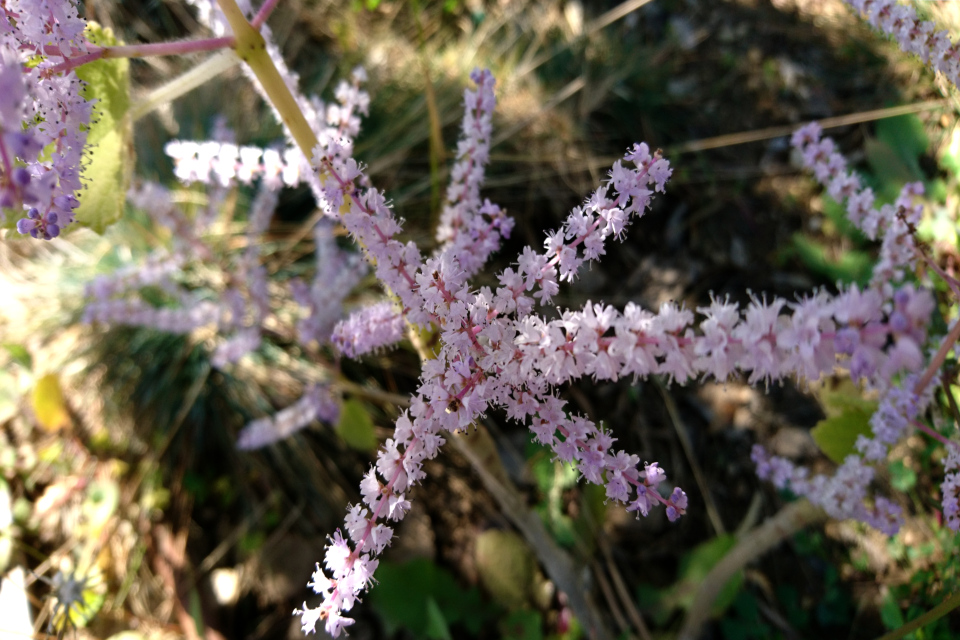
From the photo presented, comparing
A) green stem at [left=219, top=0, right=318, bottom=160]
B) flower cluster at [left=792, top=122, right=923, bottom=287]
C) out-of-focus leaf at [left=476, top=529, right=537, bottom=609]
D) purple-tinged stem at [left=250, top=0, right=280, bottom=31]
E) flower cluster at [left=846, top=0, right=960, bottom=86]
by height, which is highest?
purple-tinged stem at [left=250, top=0, right=280, bottom=31]

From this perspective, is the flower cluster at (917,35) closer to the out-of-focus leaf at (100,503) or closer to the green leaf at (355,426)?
the green leaf at (355,426)

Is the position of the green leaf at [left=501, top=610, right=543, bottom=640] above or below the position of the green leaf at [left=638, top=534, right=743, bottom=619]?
above

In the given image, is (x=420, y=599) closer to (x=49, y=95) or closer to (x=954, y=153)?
(x=49, y=95)

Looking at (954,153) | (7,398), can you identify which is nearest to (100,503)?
(7,398)

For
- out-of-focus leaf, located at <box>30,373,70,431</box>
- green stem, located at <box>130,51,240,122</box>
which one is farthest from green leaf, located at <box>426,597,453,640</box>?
out-of-focus leaf, located at <box>30,373,70,431</box>

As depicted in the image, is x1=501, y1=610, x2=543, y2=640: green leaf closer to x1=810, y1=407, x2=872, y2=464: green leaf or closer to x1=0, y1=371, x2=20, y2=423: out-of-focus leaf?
x1=810, y1=407, x2=872, y2=464: green leaf

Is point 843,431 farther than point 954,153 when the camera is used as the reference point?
No
